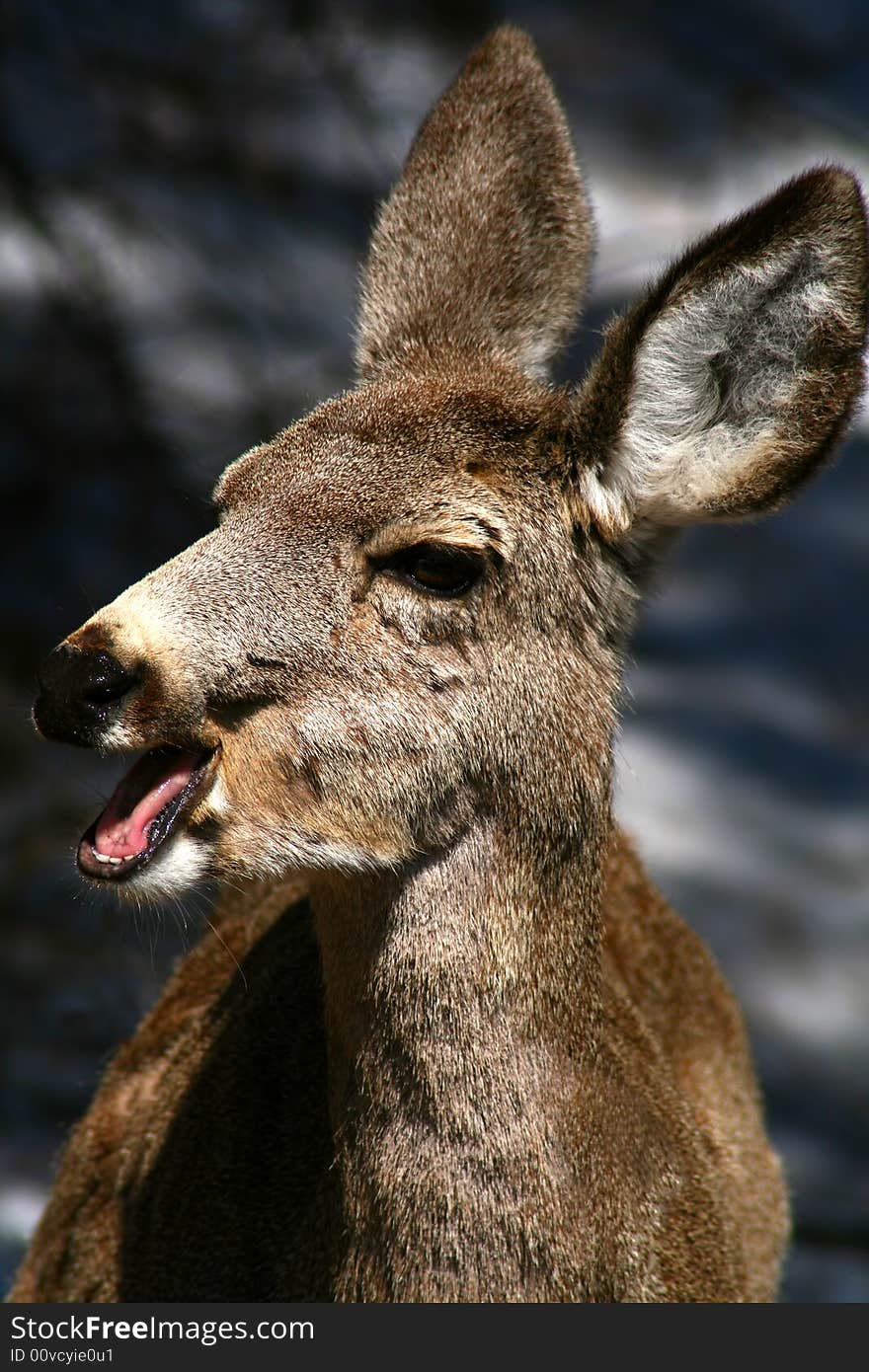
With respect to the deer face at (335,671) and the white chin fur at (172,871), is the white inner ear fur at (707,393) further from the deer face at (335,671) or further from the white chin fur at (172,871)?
the white chin fur at (172,871)

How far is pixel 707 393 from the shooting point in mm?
3736

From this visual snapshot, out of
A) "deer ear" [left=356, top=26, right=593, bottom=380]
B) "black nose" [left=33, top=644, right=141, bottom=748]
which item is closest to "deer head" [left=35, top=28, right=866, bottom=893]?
"black nose" [left=33, top=644, right=141, bottom=748]

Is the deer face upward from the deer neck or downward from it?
upward

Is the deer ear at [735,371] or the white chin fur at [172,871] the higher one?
the deer ear at [735,371]

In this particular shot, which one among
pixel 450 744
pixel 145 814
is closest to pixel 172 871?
pixel 145 814

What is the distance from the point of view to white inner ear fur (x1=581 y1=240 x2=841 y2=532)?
11.8ft

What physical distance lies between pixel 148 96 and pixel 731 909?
4315 millimetres

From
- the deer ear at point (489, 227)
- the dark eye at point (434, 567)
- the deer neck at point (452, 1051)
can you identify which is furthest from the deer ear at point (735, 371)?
the deer ear at point (489, 227)

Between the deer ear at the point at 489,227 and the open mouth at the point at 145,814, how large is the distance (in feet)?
4.41

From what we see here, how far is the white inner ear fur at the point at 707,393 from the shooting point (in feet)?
11.8

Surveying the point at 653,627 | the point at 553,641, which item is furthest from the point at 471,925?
the point at 653,627

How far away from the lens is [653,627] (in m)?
7.95

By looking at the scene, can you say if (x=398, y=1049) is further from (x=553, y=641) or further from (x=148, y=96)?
(x=148, y=96)

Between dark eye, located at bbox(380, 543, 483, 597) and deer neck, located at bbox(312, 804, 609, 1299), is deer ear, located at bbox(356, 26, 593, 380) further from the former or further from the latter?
deer neck, located at bbox(312, 804, 609, 1299)
